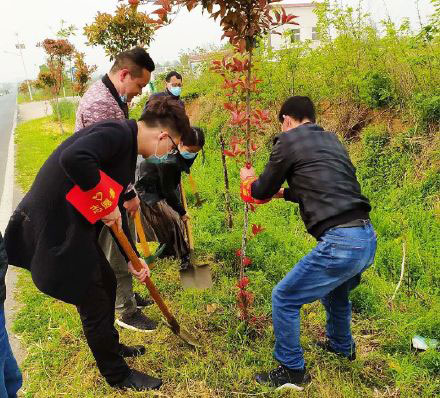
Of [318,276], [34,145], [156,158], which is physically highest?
[156,158]

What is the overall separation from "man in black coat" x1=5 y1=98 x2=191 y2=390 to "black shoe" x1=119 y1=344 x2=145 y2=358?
43cm

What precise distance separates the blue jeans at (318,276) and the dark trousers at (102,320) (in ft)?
3.18

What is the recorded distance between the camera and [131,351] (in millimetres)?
2570

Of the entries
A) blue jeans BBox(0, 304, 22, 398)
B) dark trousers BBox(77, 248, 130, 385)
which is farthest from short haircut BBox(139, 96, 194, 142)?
blue jeans BBox(0, 304, 22, 398)

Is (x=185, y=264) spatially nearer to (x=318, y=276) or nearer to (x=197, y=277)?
(x=197, y=277)

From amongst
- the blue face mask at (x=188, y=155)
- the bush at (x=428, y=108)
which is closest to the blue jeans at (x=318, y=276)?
the blue face mask at (x=188, y=155)

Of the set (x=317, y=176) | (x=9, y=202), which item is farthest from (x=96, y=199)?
(x=9, y=202)

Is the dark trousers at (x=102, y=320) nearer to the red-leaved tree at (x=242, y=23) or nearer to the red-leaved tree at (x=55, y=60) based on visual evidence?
the red-leaved tree at (x=242, y=23)

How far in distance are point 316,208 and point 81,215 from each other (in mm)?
1250

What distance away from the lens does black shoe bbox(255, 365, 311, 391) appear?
7.34 ft

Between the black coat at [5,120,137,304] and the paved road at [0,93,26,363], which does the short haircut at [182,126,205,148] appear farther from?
the paved road at [0,93,26,363]

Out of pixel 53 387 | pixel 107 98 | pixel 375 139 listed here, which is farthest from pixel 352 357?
pixel 375 139

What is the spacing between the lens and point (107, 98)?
2.77 m

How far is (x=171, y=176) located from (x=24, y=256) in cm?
152
